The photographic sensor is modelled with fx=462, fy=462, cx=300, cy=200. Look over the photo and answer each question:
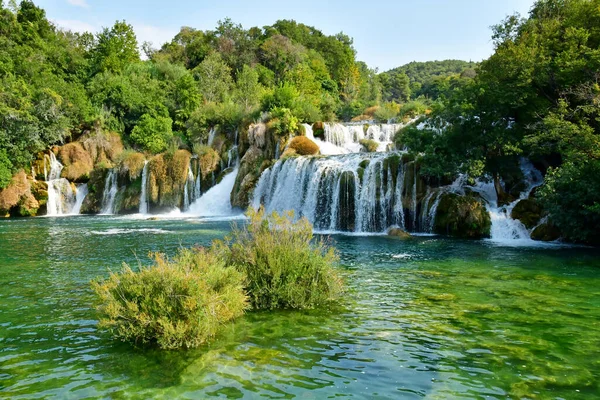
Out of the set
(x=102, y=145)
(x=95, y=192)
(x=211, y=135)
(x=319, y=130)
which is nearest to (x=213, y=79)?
(x=211, y=135)

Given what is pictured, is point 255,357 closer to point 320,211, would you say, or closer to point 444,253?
point 444,253

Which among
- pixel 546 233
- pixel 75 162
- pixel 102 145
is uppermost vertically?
pixel 102 145

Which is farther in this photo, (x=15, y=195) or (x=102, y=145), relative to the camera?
(x=102, y=145)

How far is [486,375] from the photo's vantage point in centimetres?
570

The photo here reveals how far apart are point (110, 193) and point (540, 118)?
95.4 ft

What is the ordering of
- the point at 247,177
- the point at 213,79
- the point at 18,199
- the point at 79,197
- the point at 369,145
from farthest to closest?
the point at 213,79, the point at 79,197, the point at 18,199, the point at 369,145, the point at 247,177

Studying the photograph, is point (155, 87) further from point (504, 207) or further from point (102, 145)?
point (504, 207)

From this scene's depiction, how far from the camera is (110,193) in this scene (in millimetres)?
34781

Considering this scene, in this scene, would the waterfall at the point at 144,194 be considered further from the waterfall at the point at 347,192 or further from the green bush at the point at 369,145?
the green bush at the point at 369,145

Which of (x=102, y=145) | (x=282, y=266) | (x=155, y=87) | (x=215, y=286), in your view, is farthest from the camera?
(x=155, y=87)

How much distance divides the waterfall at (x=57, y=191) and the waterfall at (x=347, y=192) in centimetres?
1828

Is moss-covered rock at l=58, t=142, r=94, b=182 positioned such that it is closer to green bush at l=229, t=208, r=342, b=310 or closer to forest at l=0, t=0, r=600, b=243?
forest at l=0, t=0, r=600, b=243

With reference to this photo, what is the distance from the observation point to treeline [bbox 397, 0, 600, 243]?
51.3 feet

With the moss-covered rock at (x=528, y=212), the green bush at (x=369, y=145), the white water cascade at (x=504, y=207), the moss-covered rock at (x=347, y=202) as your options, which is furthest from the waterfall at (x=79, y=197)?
the moss-covered rock at (x=528, y=212)
